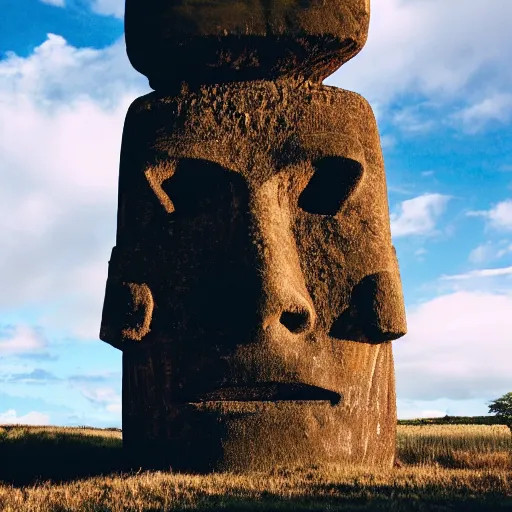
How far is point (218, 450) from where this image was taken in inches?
289

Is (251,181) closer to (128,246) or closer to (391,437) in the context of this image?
(128,246)

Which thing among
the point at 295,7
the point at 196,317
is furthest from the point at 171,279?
the point at 295,7

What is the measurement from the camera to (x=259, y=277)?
7.32 meters

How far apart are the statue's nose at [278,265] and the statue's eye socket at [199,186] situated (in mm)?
327

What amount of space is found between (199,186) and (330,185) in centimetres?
128

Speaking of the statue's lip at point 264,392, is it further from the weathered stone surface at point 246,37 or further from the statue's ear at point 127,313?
the weathered stone surface at point 246,37

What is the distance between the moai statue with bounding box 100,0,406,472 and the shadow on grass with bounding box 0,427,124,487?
127 cm

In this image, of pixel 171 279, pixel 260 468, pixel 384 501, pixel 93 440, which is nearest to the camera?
pixel 384 501

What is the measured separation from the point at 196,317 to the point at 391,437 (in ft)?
7.55

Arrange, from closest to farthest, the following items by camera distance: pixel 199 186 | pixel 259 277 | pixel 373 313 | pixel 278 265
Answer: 1. pixel 259 277
2. pixel 278 265
3. pixel 373 313
4. pixel 199 186

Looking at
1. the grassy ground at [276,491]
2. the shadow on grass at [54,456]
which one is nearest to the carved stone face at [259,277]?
the grassy ground at [276,491]

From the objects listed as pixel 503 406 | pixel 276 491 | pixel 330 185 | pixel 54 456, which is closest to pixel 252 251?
pixel 330 185

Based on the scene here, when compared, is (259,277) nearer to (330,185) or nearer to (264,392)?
(264,392)

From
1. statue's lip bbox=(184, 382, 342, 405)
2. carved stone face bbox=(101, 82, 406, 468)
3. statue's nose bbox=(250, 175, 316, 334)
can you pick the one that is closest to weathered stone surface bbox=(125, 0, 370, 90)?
carved stone face bbox=(101, 82, 406, 468)
